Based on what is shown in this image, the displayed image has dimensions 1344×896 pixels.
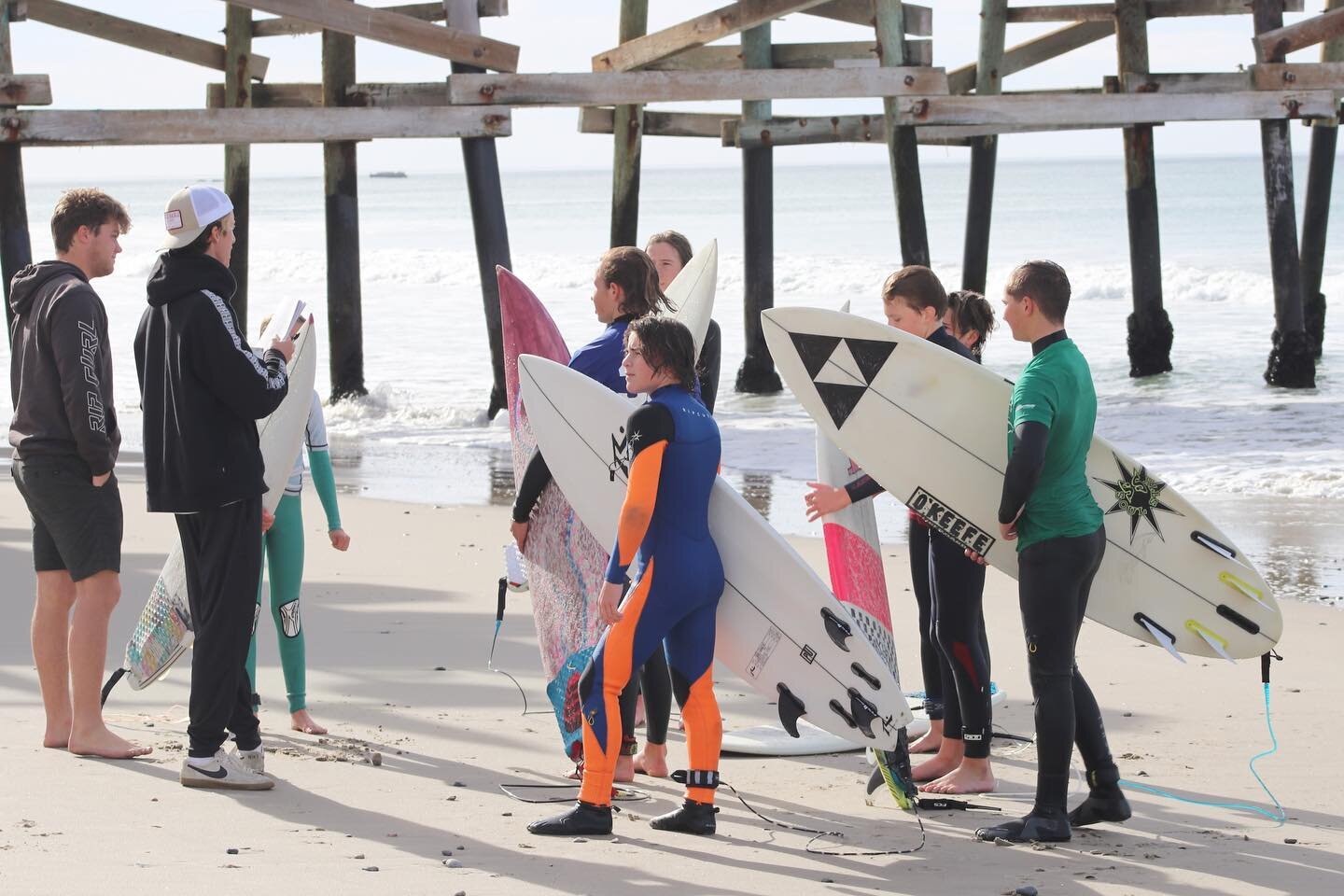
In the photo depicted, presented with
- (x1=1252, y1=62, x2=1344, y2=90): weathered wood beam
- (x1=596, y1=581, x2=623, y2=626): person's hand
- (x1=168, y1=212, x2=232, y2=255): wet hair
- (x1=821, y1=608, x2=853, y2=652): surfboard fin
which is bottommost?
(x1=821, y1=608, x2=853, y2=652): surfboard fin

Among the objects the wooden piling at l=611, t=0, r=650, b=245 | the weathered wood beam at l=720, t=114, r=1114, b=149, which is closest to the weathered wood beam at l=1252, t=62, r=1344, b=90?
the weathered wood beam at l=720, t=114, r=1114, b=149

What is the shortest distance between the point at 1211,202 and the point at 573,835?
5630 cm

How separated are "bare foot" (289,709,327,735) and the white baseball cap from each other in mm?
1459

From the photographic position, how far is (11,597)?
6070mm

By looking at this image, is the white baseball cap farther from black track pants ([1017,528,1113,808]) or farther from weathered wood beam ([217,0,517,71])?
weathered wood beam ([217,0,517,71])

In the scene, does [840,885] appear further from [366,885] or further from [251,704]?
[251,704]

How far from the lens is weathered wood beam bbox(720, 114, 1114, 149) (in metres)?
13.5

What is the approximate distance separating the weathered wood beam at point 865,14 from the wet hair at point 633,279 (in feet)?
26.5

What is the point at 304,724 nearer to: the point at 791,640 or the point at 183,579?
the point at 183,579

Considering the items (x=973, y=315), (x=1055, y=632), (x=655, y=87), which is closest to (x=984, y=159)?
(x=655, y=87)

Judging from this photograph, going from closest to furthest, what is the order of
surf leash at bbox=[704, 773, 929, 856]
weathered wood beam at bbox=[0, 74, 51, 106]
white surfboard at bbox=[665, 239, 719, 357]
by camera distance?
surf leash at bbox=[704, 773, 929, 856] → white surfboard at bbox=[665, 239, 719, 357] → weathered wood beam at bbox=[0, 74, 51, 106]

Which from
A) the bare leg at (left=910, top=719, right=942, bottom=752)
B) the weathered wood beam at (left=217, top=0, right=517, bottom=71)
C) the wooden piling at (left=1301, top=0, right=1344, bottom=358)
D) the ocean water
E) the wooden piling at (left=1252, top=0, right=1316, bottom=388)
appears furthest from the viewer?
the wooden piling at (left=1301, top=0, right=1344, bottom=358)

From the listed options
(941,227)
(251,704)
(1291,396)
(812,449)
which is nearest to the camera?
(251,704)

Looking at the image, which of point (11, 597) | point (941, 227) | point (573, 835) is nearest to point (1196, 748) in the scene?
point (573, 835)
